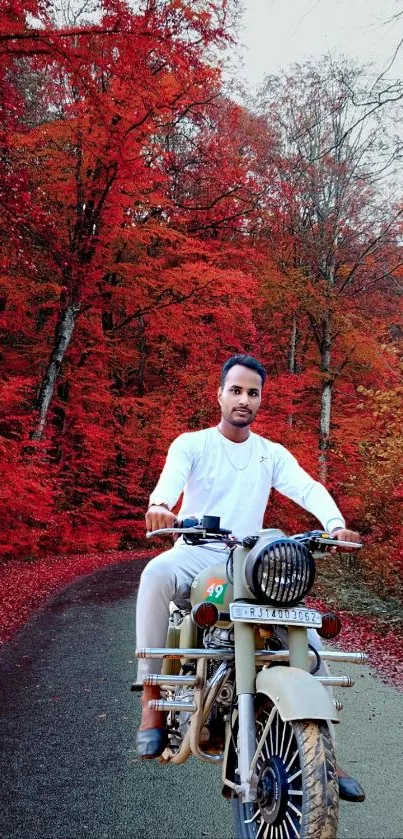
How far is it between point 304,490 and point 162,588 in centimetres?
87

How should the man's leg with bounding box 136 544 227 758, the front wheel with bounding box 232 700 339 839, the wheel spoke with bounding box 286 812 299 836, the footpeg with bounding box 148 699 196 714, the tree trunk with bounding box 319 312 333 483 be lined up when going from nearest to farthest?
1. the front wheel with bounding box 232 700 339 839
2. the wheel spoke with bounding box 286 812 299 836
3. the footpeg with bounding box 148 699 196 714
4. the man's leg with bounding box 136 544 227 758
5. the tree trunk with bounding box 319 312 333 483

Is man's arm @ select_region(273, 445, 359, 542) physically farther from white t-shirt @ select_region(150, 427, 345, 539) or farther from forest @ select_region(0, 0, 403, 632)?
forest @ select_region(0, 0, 403, 632)

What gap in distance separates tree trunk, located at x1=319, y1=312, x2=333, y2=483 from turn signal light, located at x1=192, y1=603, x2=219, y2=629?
13.8 meters

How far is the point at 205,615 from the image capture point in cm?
248

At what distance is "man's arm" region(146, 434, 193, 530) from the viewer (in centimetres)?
267

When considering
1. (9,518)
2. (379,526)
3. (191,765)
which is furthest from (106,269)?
(191,765)

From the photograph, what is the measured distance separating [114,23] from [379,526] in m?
8.42

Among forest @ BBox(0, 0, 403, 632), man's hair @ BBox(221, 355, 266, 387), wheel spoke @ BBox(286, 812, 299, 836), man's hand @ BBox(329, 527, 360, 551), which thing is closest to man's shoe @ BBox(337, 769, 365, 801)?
wheel spoke @ BBox(286, 812, 299, 836)

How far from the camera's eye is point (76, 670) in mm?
5738

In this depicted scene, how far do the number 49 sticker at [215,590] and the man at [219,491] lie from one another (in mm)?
301

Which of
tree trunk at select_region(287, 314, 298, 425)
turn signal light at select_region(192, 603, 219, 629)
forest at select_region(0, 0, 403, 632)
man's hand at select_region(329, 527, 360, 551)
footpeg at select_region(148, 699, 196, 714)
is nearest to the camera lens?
turn signal light at select_region(192, 603, 219, 629)

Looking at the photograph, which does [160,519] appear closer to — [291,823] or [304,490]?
[304,490]

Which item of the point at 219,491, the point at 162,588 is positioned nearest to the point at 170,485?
the point at 219,491

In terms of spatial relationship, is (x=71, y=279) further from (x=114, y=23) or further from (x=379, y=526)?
(x=379, y=526)
